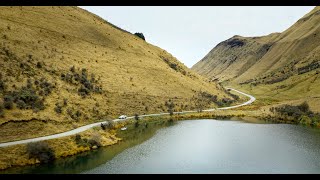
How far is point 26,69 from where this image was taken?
231 ft

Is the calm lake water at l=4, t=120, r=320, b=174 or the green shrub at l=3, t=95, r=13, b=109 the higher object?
the green shrub at l=3, t=95, r=13, b=109

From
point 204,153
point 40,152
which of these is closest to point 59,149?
point 40,152

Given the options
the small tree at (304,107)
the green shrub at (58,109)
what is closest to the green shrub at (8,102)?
the green shrub at (58,109)

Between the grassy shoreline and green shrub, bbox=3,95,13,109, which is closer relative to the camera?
the grassy shoreline

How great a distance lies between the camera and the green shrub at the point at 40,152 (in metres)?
41.1

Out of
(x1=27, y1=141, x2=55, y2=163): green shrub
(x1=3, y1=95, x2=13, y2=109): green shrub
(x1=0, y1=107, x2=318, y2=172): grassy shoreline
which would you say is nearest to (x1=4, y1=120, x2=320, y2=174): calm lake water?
(x1=27, y1=141, x2=55, y2=163): green shrub

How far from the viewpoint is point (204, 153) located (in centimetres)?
4784

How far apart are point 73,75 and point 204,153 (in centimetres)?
4507

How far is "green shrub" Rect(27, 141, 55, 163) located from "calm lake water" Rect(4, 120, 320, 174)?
54.0 inches

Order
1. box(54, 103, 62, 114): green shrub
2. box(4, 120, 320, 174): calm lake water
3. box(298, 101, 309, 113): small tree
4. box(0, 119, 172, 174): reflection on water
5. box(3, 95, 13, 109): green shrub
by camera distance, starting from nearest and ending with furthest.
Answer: box(0, 119, 172, 174): reflection on water → box(4, 120, 320, 174): calm lake water → box(3, 95, 13, 109): green shrub → box(54, 103, 62, 114): green shrub → box(298, 101, 309, 113): small tree

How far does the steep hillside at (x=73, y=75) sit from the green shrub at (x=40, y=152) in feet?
18.6

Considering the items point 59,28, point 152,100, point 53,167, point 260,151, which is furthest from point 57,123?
point 59,28

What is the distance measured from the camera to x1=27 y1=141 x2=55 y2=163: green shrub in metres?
41.1

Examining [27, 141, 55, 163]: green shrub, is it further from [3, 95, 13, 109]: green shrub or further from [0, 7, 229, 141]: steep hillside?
[3, 95, 13, 109]: green shrub
